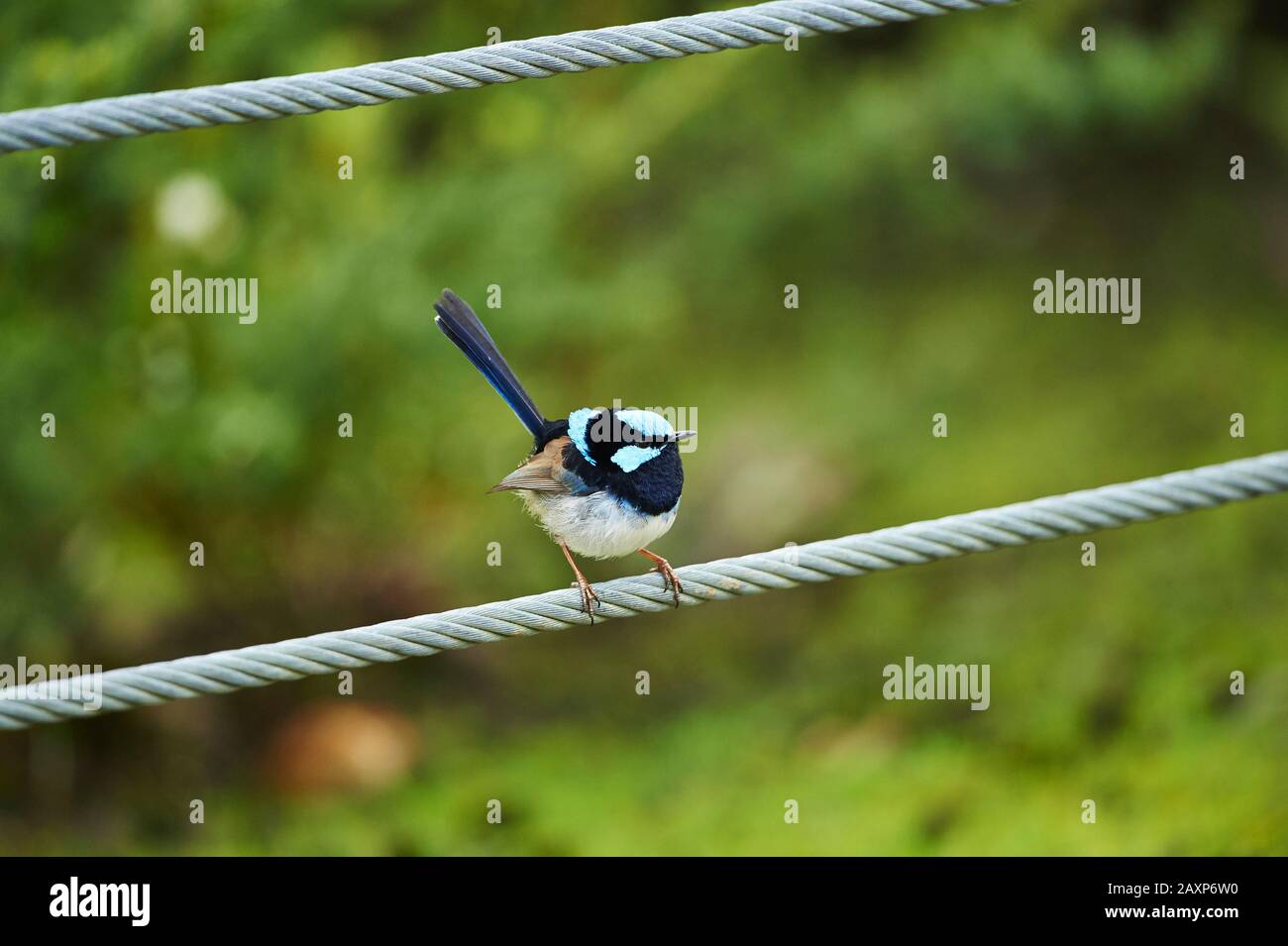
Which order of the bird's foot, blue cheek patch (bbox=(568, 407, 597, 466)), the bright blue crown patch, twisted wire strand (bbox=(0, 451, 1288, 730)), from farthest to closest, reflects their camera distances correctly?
1. blue cheek patch (bbox=(568, 407, 597, 466))
2. the bright blue crown patch
3. the bird's foot
4. twisted wire strand (bbox=(0, 451, 1288, 730))

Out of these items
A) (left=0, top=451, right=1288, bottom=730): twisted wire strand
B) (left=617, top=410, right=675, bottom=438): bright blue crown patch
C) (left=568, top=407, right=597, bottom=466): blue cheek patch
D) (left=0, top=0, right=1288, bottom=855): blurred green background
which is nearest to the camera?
(left=0, top=451, right=1288, bottom=730): twisted wire strand

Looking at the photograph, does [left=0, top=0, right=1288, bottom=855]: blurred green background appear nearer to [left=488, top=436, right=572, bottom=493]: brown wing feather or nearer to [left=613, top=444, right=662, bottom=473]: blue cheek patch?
[left=488, top=436, right=572, bottom=493]: brown wing feather

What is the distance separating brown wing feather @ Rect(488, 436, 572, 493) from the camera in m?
4.09

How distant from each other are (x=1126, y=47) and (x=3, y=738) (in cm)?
638

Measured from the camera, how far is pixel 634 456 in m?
3.84

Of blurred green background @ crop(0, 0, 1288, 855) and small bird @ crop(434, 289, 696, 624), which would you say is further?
blurred green background @ crop(0, 0, 1288, 855)

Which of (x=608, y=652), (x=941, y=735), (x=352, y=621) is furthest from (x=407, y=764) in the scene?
(x=941, y=735)

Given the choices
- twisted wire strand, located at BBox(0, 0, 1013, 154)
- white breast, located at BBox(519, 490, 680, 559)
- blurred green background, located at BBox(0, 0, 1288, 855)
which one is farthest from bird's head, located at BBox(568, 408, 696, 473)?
blurred green background, located at BBox(0, 0, 1288, 855)

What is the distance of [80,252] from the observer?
5.44 m

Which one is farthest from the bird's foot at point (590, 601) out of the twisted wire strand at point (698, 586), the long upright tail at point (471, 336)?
the long upright tail at point (471, 336)

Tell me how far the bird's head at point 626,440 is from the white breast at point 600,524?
117mm

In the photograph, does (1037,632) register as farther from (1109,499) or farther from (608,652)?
(1109,499)

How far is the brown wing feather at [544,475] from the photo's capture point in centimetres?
409

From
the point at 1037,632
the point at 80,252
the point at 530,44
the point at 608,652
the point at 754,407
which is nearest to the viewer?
the point at 530,44
